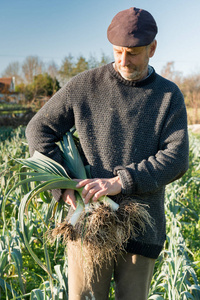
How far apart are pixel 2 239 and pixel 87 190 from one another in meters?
1.08

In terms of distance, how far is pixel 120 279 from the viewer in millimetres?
1405

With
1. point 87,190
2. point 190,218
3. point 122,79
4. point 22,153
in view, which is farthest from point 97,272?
point 22,153

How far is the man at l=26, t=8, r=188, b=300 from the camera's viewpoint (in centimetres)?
133

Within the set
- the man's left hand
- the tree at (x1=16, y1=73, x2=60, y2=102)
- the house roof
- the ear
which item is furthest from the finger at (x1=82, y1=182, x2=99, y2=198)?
the house roof

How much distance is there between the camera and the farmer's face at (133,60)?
1.29m

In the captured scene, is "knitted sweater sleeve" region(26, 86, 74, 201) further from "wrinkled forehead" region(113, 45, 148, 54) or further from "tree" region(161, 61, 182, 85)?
"tree" region(161, 61, 182, 85)

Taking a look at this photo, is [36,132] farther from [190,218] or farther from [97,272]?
[190,218]

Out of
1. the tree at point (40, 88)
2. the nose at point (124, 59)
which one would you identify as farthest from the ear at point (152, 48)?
the tree at point (40, 88)

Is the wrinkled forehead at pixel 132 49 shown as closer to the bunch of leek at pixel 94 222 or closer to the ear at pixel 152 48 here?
the ear at pixel 152 48

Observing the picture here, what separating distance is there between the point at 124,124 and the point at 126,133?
37 millimetres

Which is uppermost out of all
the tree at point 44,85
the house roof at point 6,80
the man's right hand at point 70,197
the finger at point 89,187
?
the house roof at point 6,80

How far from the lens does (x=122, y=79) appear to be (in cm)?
139

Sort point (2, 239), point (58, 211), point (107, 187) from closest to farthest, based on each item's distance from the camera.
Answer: point (107, 187), point (58, 211), point (2, 239)

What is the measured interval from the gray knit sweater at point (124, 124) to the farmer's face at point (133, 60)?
0.04m
